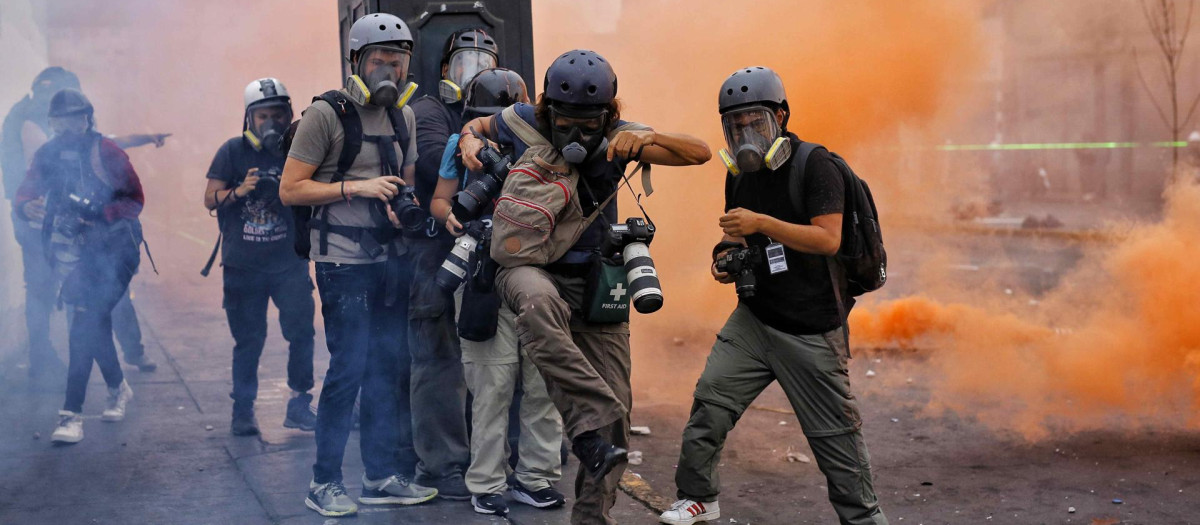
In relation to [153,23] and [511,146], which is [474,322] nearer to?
[511,146]

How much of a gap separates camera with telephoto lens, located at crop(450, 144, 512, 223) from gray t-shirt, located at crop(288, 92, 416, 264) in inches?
21.3

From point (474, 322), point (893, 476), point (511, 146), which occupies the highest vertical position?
point (511, 146)

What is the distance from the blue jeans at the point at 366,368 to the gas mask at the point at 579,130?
1.02m

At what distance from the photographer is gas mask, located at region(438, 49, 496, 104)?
4.81 metres

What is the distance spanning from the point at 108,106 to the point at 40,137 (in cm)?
46

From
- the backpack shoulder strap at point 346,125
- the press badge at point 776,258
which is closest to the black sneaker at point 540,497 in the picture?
the press badge at point 776,258

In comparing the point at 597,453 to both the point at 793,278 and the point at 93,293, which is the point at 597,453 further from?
the point at 93,293

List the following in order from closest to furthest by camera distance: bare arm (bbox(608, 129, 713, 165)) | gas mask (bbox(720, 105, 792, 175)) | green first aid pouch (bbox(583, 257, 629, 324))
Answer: bare arm (bbox(608, 129, 713, 165)), green first aid pouch (bbox(583, 257, 629, 324)), gas mask (bbox(720, 105, 792, 175))

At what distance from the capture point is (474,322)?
4.00m

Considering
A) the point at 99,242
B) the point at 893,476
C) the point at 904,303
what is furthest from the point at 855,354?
the point at 99,242

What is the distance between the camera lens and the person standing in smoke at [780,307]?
3.89m

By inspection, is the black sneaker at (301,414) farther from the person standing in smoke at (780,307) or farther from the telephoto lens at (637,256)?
the telephoto lens at (637,256)

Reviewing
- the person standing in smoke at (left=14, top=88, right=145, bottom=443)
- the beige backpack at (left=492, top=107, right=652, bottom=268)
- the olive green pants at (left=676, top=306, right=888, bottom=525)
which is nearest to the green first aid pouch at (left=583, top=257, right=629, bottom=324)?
the beige backpack at (left=492, top=107, right=652, bottom=268)

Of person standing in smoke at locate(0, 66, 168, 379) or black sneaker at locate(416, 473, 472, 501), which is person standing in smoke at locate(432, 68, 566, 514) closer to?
black sneaker at locate(416, 473, 472, 501)
